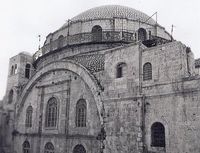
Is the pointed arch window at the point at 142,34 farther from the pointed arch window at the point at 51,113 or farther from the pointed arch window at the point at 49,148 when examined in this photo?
the pointed arch window at the point at 49,148

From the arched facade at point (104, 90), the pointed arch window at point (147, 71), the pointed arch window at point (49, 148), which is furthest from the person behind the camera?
the pointed arch window at point (49, 148)

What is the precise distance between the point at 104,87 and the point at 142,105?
3179mm

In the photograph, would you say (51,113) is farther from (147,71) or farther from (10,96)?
(147,71)

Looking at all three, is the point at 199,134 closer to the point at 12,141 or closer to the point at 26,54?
the point at 12,141

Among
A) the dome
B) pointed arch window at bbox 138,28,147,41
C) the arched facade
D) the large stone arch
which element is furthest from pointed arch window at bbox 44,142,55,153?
the dome

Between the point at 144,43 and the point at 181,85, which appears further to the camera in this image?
the point at 144,43

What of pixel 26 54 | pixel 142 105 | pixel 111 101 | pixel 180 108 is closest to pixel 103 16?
pixel 26 54

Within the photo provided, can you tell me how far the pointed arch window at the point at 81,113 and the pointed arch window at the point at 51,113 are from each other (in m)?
2.69

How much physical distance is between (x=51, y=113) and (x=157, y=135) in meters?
10.1

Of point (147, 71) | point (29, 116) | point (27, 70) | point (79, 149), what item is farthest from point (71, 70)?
point (27, 70)

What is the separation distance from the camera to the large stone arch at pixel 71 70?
53.3 feet

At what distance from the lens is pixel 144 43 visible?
1575cm

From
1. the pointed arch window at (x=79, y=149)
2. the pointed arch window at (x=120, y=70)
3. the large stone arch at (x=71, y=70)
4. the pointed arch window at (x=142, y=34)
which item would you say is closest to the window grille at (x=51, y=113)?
the large stone arch at (x=71, y=70)

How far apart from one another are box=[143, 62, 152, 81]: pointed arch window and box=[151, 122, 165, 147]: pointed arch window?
100 inches
